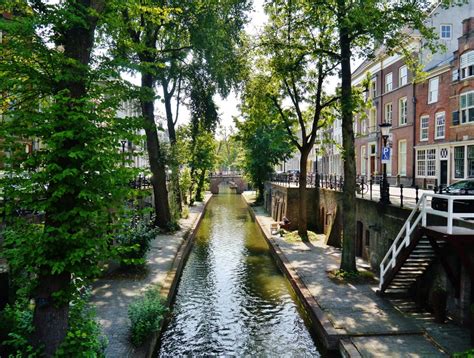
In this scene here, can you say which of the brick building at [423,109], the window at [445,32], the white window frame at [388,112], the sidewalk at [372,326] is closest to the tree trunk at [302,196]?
the brick building at [423,109]

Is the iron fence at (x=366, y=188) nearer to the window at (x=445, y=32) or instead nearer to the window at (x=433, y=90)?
the window at (x=433, y=90)

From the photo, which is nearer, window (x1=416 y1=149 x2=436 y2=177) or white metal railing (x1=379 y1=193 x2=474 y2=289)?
white metal railing (x1=379 y1=193 x2=474 y2=289)

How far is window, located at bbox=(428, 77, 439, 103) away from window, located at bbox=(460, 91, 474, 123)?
3038 millimetres

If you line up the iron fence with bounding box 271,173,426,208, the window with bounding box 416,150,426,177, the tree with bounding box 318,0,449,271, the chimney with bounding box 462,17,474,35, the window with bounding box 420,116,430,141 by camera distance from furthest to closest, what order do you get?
the window with bounding box 416,150,426,177
the window with bounding box 420,116,430,141
the chimney with bounding box 462,17,474,35
the iron fence with bounding box 271,173,426,208
the tree with bounding box 318,0,449,271

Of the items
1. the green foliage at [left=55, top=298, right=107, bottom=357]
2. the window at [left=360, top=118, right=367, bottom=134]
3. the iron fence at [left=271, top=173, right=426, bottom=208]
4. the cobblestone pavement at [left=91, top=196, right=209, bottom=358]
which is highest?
the window at [left=360, top=118, right=367, bottom=134]

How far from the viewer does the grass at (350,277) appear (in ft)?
45.0

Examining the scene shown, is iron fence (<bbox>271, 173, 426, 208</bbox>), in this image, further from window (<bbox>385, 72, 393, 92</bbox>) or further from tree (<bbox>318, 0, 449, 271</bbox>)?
window (<bbox>385, 72, 393, 92</bbox>)

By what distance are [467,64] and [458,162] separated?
648cm

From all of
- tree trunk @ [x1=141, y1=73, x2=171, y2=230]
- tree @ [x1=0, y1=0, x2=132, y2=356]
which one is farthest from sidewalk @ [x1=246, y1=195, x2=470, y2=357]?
tree trunk @ [x1=141, y1=73, x2=171, y2=230]

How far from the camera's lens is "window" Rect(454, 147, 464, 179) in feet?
87.2

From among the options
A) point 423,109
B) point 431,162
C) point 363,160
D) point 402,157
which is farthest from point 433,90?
point 363,160

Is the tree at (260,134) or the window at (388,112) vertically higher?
the window at (388,112)

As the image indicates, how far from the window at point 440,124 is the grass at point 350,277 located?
18770mm

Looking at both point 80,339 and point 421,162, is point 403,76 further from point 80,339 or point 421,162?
point 80,339
